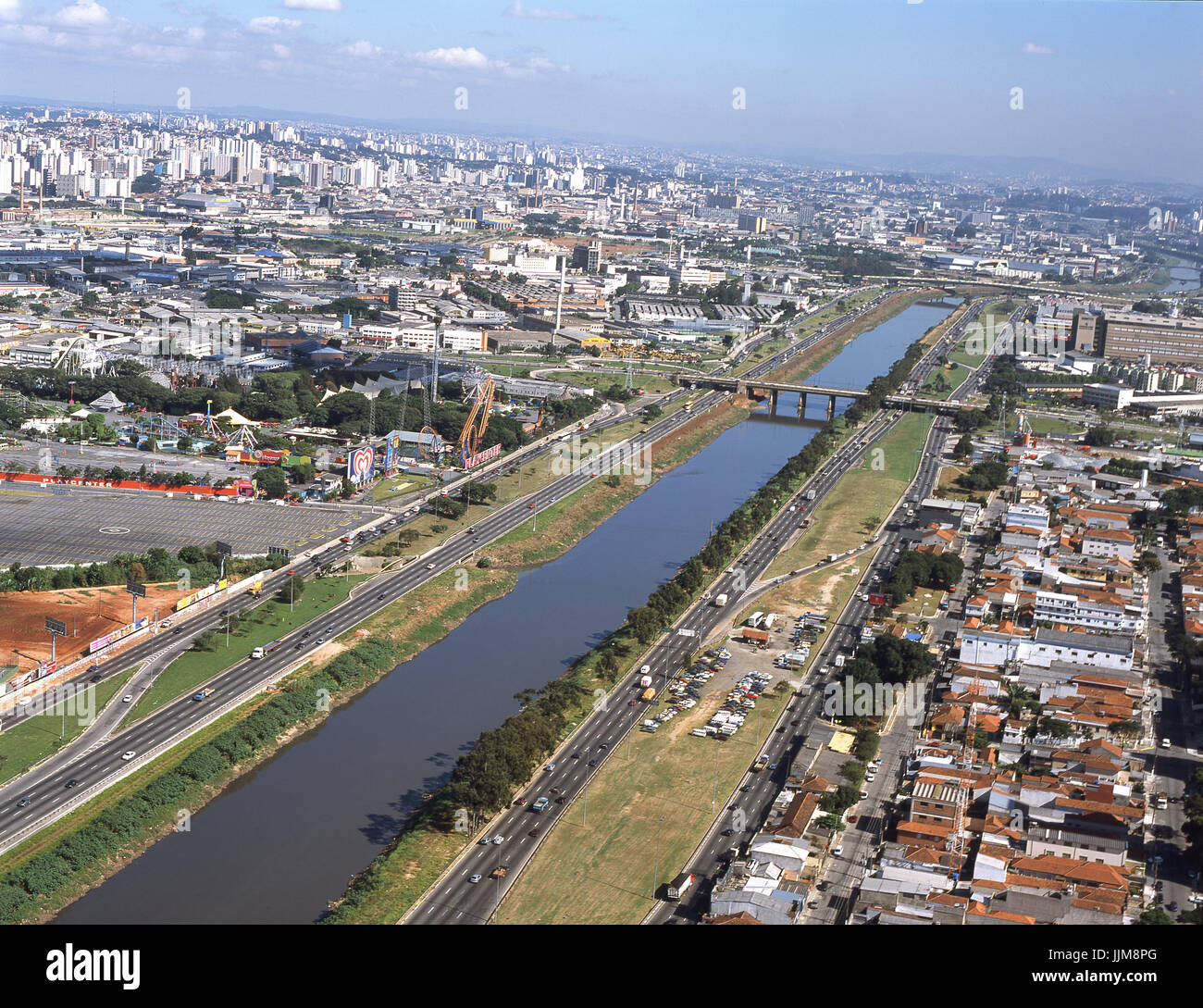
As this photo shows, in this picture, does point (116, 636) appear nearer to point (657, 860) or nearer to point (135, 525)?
point (135, 525)

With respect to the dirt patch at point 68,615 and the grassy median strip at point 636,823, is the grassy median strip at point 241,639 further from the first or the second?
the grassy median strip at point 636,823

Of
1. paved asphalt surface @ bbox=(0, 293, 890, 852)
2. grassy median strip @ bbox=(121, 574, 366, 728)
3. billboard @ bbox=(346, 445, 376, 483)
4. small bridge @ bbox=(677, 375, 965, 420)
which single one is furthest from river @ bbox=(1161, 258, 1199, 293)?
grassy median strip @ bbox=(121, 574, 366, 728)

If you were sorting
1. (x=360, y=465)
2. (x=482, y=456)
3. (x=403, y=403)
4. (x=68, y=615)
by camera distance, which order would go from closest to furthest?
(x=68, y=615) → (x=360, y=465) → (x=482, y=456) → (x=403, y=403)

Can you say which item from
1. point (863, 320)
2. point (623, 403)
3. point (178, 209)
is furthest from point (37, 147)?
point (623, 403)

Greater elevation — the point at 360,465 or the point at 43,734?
the point at 360,465

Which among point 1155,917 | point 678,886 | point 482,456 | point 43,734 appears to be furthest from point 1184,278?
point 43,734

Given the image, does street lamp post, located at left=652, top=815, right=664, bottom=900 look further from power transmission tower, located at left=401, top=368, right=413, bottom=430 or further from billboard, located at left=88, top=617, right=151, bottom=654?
power transmission tower, located at left=401, top=368, right=413, bottom=430

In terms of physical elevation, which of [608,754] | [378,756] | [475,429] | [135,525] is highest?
[475,429]

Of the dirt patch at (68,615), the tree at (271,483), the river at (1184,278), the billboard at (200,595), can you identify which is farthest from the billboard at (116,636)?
the river at (1184,278)
